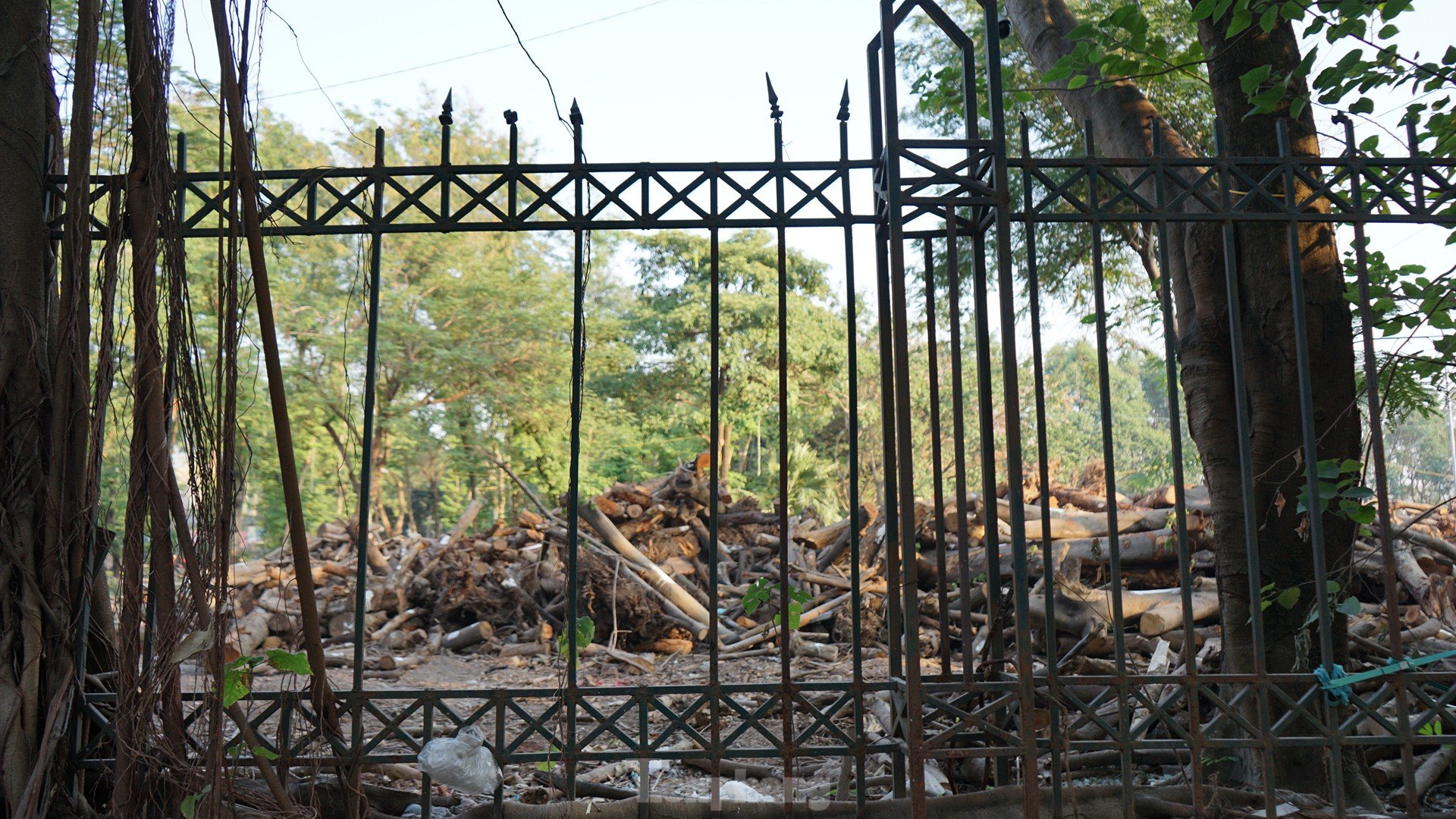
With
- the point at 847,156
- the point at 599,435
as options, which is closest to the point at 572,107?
the point at 847,156

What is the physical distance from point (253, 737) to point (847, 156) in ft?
10.2

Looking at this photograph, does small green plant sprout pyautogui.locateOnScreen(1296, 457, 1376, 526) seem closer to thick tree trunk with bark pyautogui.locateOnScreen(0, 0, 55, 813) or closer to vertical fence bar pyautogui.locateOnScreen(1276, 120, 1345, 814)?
vertical fence bar pyautogui.locateOnScreen(1276, 120, 1345, 814)

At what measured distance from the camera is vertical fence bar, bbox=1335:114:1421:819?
3531 mm

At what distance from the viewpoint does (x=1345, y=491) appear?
3.79 metres

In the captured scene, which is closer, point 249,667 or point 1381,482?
point 249,667

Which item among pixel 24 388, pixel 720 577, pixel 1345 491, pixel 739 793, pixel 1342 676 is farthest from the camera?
pixel 720 577

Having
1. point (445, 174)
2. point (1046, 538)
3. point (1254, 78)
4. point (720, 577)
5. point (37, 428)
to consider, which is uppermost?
point (1254, 78)

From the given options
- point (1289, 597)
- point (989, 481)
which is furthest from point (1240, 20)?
point (1289, 597)

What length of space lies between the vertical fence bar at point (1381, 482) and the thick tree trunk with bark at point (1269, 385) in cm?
37

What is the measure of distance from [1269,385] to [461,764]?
391cm

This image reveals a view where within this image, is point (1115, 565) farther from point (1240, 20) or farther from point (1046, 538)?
point (1240, 20)

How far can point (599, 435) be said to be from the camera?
24469mm

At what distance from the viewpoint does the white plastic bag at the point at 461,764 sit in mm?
3387

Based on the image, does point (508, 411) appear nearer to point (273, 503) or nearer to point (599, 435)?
point (599, 435)
